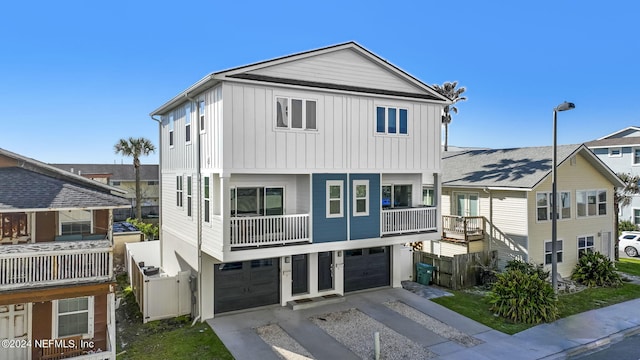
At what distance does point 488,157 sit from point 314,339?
59.7ft

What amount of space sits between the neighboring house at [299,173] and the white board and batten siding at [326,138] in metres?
0.04

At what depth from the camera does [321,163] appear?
13.9m

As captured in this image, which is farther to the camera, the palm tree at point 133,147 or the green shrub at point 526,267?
the palm tree at point 133,147

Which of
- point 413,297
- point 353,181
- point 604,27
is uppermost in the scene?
point 604,27

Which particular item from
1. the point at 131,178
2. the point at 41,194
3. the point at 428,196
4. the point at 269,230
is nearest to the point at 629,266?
the point at 428,196

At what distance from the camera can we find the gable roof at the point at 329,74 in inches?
502

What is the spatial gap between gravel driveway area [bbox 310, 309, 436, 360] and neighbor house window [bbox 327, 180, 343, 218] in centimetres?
379

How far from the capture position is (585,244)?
21.3m

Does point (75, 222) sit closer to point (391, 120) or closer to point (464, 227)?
point (391, 120)

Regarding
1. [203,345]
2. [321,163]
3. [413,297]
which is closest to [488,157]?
[413,297]

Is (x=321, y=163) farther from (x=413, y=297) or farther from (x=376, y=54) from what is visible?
(x=413, y=297)

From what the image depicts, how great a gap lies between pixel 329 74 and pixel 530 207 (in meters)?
12.6

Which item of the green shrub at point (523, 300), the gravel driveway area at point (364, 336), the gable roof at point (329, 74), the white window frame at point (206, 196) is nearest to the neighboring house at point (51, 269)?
the white window frame at point (206, 196)

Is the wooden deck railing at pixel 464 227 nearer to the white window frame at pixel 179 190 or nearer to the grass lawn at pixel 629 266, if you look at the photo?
the grass lawn at pixel 629 266
